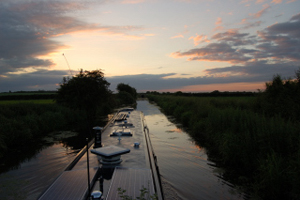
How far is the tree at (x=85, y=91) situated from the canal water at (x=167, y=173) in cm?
689

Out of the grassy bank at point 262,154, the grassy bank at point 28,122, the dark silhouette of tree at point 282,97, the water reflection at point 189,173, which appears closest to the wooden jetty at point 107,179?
the water reflection at point 189,173

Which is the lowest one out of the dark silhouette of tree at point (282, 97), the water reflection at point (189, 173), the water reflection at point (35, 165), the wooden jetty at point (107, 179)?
the water reflection at point (189, 173)

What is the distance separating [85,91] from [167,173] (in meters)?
12.0

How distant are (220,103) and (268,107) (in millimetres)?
5724

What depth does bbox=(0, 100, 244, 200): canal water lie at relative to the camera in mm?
5027

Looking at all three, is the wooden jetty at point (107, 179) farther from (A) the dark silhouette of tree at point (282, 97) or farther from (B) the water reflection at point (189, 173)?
(A) the dark silhouette of tree at point (282, 97)

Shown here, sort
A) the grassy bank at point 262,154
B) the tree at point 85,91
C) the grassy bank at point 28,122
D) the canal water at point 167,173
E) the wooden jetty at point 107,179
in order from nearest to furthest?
the wooden jetty at point 107,179, the grassy bank at point 262,154, the canal water at point 167,173, the grassy bank at point 28,122, the tree at point 85,91

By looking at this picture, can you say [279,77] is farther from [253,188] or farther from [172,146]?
[253,188]

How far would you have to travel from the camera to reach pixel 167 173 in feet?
21.1

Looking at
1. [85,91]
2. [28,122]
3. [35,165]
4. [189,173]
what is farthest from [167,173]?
[85,91]

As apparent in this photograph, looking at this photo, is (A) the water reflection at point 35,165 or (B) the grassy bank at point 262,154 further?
(A) the water reflection at point 35,165

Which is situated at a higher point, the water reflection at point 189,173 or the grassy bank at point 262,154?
the grassy bank at point 262,154

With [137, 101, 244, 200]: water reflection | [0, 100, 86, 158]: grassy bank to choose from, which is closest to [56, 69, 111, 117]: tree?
[0, 100, 86, 158]: grassy bank

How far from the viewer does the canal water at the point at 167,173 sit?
198 inches
